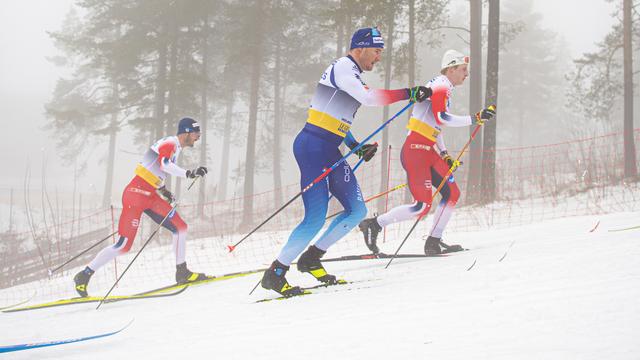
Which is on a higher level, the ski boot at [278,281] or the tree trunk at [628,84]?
the tree trunk at [628,84]

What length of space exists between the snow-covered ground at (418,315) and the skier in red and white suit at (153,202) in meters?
0.76

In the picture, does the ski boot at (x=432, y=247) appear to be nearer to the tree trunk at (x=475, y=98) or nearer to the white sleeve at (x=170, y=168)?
the white sleeve at (x=170, y=168)

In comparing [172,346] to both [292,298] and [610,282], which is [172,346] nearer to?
[292,298]

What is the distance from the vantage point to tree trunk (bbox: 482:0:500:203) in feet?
38.8

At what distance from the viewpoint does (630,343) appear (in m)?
2.60

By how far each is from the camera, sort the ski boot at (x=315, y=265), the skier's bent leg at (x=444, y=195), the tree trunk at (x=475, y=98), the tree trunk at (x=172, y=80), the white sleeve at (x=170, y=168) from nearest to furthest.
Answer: the ski boot at (x=315, y=265), the skier's bent leg at (x=444, y=195), the white sleeve at (x=170, y=168), the tree trunk at (x=475, y=98), the tree trunk at (x=172, y=80)

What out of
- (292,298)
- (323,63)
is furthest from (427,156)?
(323,63)

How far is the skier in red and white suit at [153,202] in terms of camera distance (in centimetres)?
678

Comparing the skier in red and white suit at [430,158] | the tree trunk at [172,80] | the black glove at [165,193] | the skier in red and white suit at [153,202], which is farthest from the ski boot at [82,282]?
the tree trunk at [172,80]

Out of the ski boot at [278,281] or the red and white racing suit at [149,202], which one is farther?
the red and white racing suit at [149,202]

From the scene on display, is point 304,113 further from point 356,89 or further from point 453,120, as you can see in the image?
point 356,89

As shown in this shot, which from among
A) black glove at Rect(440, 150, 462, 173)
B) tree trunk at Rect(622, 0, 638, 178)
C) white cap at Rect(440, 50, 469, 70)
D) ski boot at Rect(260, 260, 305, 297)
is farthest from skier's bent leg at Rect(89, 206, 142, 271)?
tree trunk at Rect(622, 0, 638, 178)

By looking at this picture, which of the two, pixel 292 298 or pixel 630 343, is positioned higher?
pixel 630 343

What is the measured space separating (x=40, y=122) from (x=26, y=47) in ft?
372
